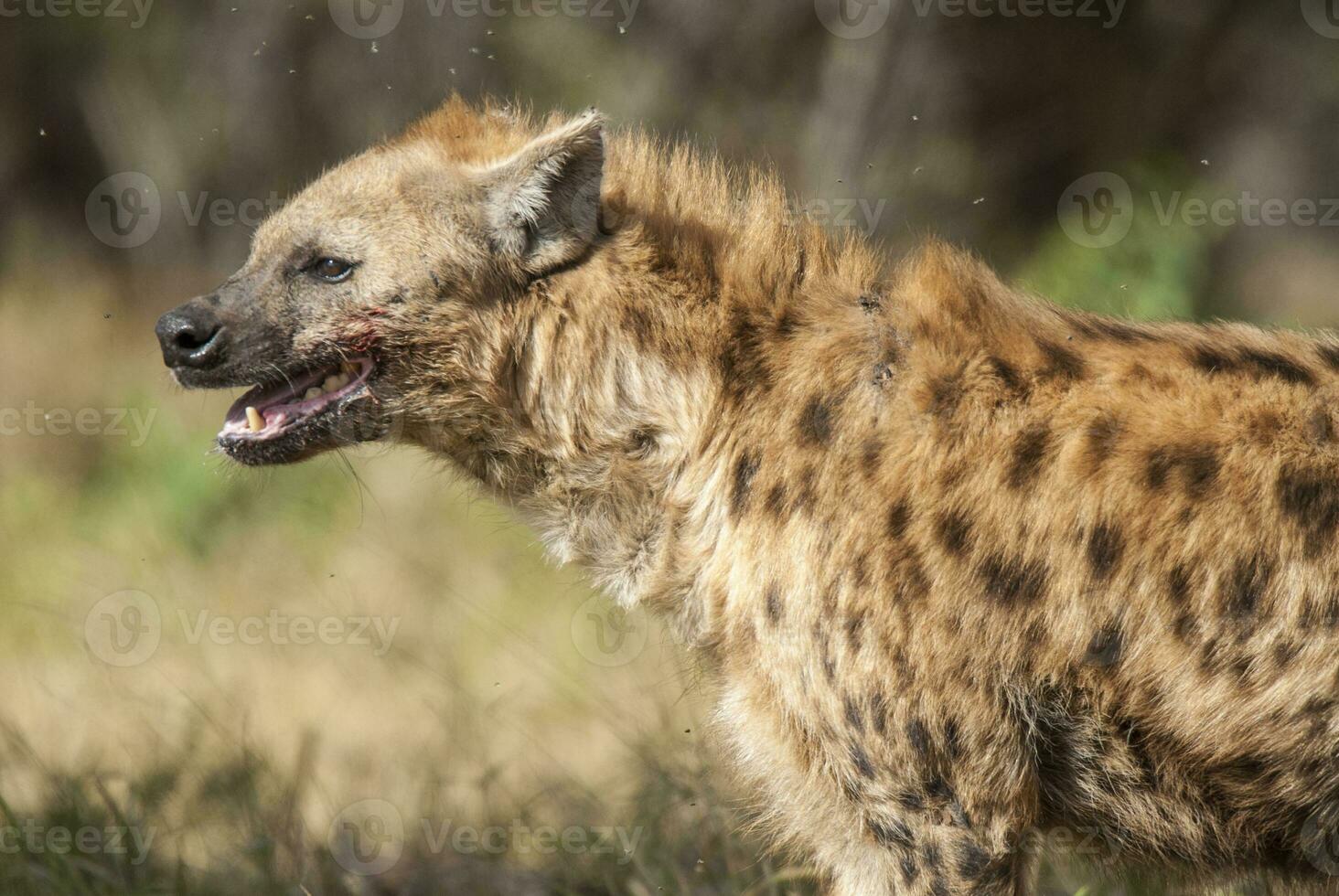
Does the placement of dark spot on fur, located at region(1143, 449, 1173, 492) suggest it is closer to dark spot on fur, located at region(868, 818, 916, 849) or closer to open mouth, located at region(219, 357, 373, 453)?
dark spot on fur, located at region(868, 818, 916, 849)

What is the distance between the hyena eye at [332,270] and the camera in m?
3.57

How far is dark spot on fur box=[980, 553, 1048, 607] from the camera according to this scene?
3064 millimetres

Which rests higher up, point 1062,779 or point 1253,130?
point 1062,779

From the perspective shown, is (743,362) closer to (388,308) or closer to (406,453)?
(388,308)

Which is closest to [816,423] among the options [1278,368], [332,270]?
[1278,368]

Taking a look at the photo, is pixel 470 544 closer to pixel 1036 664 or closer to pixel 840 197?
pixel 840 197

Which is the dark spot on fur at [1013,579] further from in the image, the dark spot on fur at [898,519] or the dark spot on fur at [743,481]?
the dark spot on fur at [743,481]

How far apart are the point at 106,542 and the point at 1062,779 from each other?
219 inches

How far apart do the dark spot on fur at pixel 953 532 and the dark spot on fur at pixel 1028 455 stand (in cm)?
13

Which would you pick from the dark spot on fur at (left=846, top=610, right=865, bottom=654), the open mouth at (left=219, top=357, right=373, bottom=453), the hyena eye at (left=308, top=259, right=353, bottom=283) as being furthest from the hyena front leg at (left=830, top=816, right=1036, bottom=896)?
the hyena eye at (left=308, top=259, right=353, bottom=283)

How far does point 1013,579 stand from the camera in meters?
3.07

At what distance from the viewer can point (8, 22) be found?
13.9m

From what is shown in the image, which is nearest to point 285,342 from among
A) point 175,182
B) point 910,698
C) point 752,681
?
point 752,681

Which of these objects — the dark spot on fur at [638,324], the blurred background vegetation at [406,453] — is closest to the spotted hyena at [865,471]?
the dark spot on fur at [638,324]
